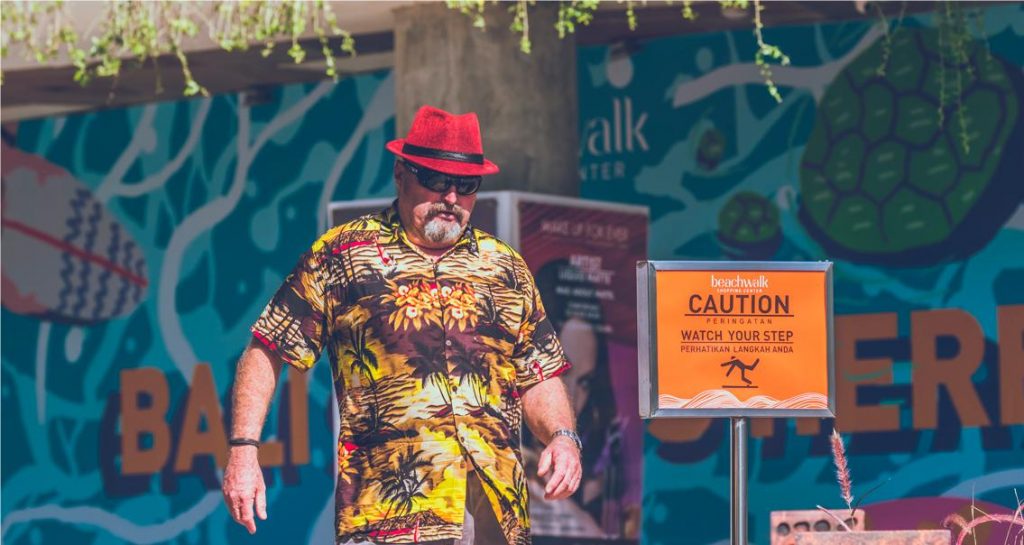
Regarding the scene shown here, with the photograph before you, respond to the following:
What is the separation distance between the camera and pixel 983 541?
9836mm

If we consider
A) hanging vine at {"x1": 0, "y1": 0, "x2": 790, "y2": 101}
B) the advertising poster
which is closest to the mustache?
hanging vine at {"x1": 0, "y1": 0, "x2": 790, "y2": 101}

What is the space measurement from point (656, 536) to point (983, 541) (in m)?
Result: 2.10

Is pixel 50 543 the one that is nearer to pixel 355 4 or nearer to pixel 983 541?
pixel 355 4

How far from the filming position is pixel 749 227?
11273mm

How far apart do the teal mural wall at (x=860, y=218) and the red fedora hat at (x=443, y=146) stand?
4.74 m

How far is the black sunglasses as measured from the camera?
5.86m

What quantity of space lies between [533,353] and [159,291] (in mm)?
7582

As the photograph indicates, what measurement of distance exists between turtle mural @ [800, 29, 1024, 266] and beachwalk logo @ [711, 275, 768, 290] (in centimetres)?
543

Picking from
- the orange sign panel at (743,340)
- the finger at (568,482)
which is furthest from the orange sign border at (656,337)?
the finger at (568,482)

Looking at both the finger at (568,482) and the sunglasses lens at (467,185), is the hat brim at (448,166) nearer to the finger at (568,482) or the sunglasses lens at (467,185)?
the sunglasses lens at (467,185)

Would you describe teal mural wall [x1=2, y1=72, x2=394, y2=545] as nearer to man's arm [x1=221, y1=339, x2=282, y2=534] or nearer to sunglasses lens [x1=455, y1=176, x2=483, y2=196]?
sunglasses lens [x1=455, y1=176, x2=483, y2=196]

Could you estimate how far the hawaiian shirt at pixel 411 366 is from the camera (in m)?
5.72

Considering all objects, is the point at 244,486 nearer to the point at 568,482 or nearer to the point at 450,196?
the point at 568,482

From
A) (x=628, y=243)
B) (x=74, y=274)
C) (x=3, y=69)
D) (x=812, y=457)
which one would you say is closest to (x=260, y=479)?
(x=628, y=243)
